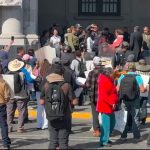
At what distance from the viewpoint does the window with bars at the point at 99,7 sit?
31.0m

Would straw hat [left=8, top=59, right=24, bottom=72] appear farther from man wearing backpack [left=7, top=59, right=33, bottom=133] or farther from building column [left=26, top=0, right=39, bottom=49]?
building column [left=26, top=0, right=39, bottom=49]

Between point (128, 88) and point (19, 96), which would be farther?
point (19, 96)

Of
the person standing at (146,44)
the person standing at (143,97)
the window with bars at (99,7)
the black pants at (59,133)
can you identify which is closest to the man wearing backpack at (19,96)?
the person standing at (143,97)

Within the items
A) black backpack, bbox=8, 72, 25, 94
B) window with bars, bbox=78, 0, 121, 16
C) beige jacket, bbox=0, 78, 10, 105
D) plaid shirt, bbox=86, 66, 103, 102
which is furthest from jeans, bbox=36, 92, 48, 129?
window with bars, bbox=78, 0, 121, 16

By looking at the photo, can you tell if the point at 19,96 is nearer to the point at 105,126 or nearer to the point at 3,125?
the point at 3,125

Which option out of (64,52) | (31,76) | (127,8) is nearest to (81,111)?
(64,52)

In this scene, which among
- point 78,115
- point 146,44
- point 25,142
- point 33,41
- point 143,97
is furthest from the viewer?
point 146,44

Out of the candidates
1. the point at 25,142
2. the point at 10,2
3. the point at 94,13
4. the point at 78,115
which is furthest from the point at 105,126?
the point at 94,13

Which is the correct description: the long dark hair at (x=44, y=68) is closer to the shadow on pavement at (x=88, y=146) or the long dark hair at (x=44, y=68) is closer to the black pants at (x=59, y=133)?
the shadow on pavement at (x=88, y=146)

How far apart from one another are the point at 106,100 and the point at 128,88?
94 cm

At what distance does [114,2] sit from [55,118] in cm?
1900

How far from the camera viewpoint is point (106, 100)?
14.0 meters

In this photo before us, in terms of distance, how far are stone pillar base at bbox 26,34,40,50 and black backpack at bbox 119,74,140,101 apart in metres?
9.71

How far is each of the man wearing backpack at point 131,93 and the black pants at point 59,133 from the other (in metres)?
2.28
